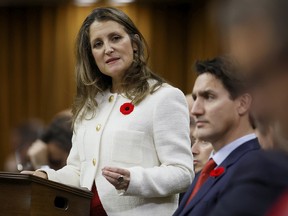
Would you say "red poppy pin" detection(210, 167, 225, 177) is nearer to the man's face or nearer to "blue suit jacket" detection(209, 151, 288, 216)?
the man's face

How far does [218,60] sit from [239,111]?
259 mm

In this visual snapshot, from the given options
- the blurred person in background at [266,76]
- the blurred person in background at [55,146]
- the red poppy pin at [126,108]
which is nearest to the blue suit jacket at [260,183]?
the blurred person in background at [266,76]

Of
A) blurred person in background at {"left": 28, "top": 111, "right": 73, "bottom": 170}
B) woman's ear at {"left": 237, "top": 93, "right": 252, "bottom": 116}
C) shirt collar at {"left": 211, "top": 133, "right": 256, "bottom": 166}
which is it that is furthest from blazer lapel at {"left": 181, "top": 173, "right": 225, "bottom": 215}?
blurred person in background at {"left": 28, "top": 111, "right": 73, "bottom": 170}

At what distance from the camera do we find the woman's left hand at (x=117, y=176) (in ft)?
7.81

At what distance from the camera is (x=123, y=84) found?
111 inches

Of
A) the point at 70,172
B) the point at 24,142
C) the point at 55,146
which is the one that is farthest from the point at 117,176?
the point at 24,142

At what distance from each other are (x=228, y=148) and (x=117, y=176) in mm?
382

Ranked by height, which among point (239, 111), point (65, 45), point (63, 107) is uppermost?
point (239, 111)

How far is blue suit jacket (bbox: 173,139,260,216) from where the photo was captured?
2.15 metres

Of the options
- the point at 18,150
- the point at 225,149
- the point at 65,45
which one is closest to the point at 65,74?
the point at 65,45

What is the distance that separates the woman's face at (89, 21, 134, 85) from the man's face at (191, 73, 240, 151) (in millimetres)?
314

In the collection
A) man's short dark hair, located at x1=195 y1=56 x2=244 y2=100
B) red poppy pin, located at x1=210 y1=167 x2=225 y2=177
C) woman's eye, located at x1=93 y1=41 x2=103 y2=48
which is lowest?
red poppy pin, located at x1=210 y1=167 x2=225 y2=177

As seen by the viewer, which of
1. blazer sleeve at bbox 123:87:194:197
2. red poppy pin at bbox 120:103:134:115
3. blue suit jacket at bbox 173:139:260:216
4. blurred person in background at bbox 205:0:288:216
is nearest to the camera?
blurred person in background at bbox 205:0:288:216

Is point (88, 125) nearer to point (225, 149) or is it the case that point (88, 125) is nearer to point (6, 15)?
point (225, 149)
